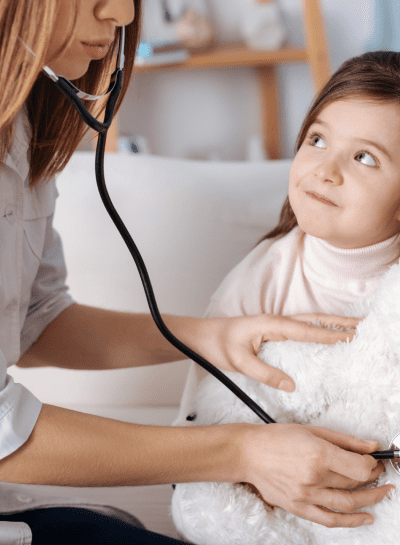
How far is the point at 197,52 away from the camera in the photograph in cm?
254

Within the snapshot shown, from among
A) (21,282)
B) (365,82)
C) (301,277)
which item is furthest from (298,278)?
(21,282)

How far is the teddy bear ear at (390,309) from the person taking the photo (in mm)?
623

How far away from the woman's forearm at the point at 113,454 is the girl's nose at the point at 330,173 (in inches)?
13.2

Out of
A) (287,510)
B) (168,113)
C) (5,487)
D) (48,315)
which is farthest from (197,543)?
(168,113)

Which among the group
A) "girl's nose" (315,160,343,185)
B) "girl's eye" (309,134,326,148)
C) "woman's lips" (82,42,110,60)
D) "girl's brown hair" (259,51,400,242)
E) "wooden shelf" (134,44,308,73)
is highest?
"wooden shelf" (134,44,308,73)

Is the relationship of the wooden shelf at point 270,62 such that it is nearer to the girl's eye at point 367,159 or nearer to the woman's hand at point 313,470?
the girl's eye at point 367,159

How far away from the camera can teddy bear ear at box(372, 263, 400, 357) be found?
2.04 ft

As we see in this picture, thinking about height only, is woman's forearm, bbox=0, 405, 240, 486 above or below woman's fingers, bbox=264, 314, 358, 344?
below

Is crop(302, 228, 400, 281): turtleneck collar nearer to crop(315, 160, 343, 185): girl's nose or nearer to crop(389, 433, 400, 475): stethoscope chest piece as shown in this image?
crop(315, 160, 343, 185): girl's nose

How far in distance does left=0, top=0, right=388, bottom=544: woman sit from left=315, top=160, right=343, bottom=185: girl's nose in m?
0.18

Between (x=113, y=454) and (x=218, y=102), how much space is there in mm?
2485

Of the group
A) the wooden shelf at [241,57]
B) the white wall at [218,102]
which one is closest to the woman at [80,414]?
the wooden shelf at [241,57]

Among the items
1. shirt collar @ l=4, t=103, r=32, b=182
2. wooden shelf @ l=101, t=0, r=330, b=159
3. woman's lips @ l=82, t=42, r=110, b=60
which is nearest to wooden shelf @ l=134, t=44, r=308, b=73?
wooden shelf @ l=101, t=0, r=330, b=159

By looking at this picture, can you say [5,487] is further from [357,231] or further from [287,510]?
[357,231]
